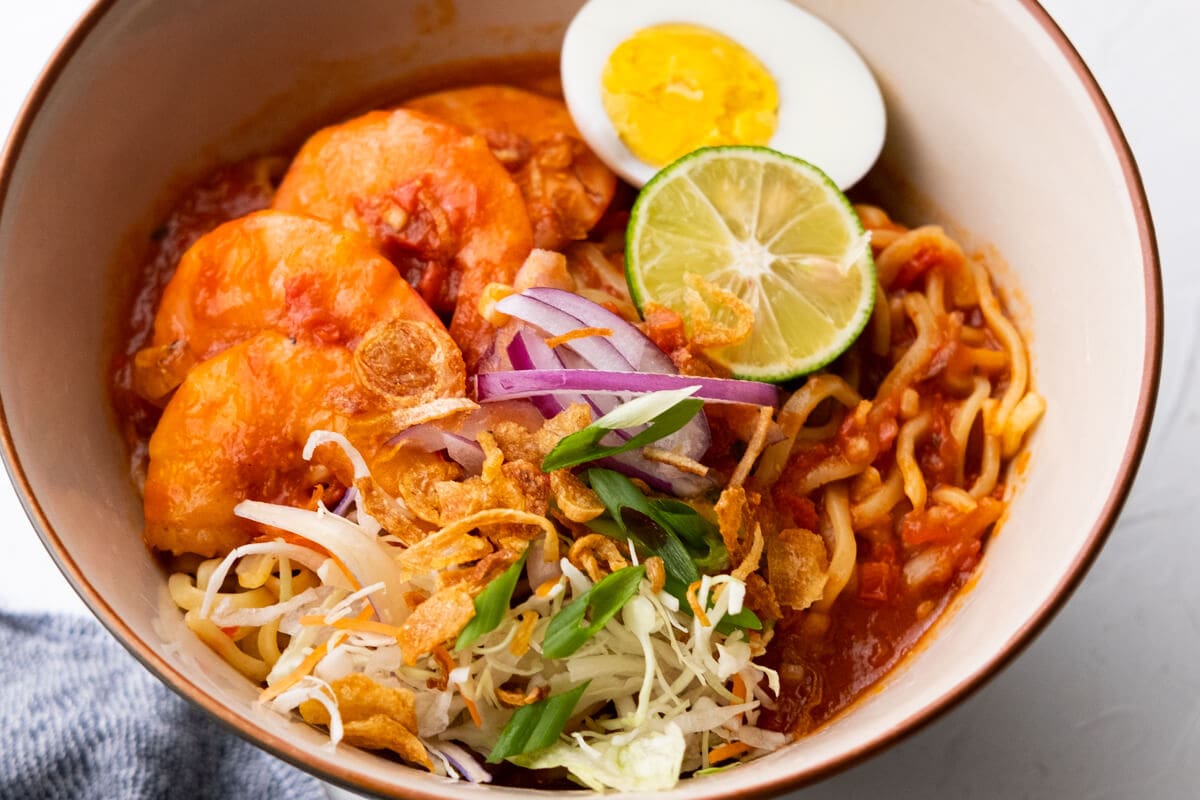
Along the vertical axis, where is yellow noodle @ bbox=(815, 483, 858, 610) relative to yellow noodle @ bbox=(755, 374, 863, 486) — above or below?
below

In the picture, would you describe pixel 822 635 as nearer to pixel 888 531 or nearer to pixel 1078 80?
pixel 888 531

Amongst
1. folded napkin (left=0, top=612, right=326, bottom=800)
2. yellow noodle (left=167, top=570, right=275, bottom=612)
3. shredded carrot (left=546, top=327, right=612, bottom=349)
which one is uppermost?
shredded carrot (left=546, top=327, right=612, bottom=349)

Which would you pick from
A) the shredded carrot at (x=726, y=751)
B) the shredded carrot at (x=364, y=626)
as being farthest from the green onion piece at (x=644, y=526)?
the shredded carrot at (x=364, y=626)

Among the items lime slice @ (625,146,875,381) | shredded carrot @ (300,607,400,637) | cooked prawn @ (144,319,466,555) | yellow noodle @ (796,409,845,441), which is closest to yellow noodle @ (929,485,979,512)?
yellow noodle @ (796,409,845,441)

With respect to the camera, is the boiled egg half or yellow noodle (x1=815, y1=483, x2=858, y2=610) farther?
the boiled egg half

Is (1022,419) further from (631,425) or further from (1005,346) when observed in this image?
(631,425)

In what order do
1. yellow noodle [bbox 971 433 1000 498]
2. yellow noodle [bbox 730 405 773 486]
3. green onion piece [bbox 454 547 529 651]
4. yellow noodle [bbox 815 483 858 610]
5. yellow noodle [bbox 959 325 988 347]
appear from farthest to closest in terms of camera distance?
yellow noodle [bbox 959 325 988 347], yellow noodle [bbox 971 433 1000 498], yellow noodle [bbox 815 483 858 610], yellow noodle [bbox 730 405 773 486], green onion piece [bbox 454 547 529 651]

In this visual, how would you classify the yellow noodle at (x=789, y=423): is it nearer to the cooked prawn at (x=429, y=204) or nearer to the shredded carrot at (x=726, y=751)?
the shredded carrot at (x=726, y=751)

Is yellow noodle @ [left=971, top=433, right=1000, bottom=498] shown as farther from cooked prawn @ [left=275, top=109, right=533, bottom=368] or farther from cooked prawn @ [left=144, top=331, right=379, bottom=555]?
cooked prawn @ [left=144, top=331, right=379, bottom=555]
